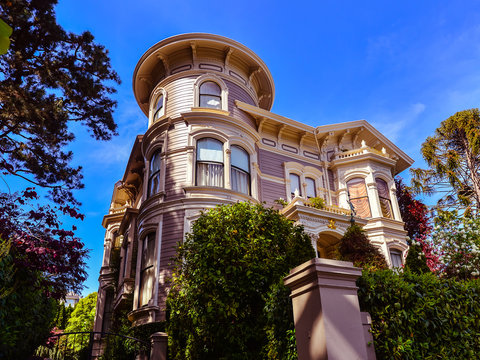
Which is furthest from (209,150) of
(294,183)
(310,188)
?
(310,188)

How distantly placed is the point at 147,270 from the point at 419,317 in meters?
10.8

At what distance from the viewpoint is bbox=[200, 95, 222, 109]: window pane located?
16.4 meters

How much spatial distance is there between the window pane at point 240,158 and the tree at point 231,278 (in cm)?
598

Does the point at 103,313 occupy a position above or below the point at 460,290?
above

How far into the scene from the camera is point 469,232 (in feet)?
38.1

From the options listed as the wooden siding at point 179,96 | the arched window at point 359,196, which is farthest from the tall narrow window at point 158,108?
the arched window at point 359,196

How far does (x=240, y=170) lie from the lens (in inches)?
612

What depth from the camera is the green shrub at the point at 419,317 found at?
4.77m

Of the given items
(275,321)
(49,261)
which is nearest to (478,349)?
(275,321)

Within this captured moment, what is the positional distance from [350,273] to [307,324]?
2.74 feet

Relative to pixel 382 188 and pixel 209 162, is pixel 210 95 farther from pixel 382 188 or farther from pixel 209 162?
pixel 382 188

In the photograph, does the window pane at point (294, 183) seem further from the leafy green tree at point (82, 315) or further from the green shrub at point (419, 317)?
the leafy green tree at point (82, 315)

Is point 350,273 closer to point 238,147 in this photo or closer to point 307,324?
point 307,324

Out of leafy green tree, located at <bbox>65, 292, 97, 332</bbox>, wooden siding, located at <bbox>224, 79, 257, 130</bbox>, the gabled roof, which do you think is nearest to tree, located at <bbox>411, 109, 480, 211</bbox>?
the gabled roof
